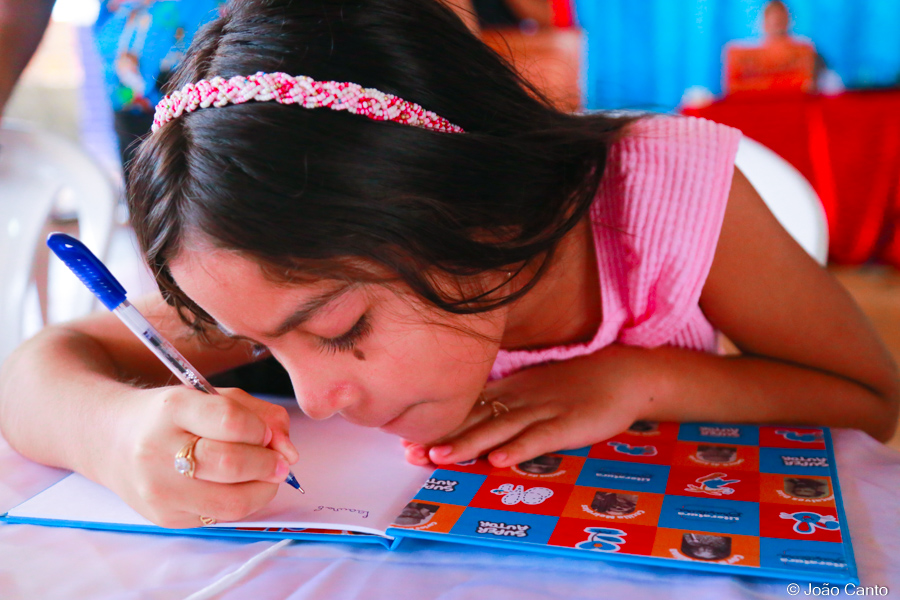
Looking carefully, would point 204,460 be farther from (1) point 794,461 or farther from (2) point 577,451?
(1) point 794,461

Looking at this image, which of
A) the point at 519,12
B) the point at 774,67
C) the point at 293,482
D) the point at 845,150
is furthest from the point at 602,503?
the point at 519,12

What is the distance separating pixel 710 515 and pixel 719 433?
15cm

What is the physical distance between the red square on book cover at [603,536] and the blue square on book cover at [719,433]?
0.16 m

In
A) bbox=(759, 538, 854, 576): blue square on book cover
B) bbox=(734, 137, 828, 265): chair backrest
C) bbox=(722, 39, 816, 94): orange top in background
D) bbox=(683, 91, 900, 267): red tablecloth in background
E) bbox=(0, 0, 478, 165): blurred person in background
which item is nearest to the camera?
bbox=(759, 538, 854, 576): blue square on book cover

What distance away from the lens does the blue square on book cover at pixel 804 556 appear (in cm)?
38

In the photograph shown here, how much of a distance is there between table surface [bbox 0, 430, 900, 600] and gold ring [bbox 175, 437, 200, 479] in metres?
0.05

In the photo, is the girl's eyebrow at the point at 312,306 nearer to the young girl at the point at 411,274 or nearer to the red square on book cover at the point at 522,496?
the young girl at the point at 411,274

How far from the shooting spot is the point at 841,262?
2.74 meters

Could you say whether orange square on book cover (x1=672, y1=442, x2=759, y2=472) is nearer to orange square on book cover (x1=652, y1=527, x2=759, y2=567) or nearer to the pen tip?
orange square on book cover (x1=652, y1=527, x2=759, y2=567)

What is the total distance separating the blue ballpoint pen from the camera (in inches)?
18.2

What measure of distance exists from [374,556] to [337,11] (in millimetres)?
386

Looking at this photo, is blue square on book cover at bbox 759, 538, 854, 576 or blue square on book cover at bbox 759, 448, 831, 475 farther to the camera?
blue square on book cover at bbox 759, 448, 831, 475

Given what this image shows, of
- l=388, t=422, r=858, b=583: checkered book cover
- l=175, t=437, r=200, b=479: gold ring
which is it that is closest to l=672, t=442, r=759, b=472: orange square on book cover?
l=388, t=422, r=858, b=583: checkered book cover

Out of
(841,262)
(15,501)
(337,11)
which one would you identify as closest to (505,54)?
(337,11)
